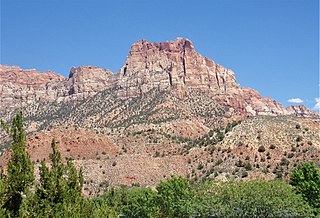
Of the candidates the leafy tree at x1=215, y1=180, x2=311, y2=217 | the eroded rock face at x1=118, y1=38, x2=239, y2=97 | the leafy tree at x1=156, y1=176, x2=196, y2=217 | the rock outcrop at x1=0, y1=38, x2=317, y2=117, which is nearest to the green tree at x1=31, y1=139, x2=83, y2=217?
the leafy tree at x1=215, y1=180, x2=311, y2=217

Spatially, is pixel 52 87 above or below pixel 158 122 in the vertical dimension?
above

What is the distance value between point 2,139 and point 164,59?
5810 cm

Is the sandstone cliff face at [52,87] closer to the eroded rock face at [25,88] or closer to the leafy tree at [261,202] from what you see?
the eroded rock face at [25,88]

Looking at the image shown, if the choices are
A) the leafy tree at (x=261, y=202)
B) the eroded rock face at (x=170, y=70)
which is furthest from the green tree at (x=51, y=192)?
the eroded rock face at (x=170, y=70)

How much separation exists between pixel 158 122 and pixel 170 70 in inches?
1664

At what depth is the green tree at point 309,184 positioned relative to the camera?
39875mm

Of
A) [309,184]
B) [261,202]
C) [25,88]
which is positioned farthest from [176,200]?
[25,88]

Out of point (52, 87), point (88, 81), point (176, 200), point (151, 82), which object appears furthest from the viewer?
point (52, 87)

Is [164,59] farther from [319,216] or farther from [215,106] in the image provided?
A: [319,216]

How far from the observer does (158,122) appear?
98.3 m

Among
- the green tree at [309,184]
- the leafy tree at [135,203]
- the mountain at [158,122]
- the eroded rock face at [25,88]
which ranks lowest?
the leafy tree at [135,203]

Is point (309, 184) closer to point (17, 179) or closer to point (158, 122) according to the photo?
point (17, 179)

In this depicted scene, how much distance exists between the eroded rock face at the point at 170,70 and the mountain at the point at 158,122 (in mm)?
368

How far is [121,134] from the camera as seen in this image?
3529 inches
